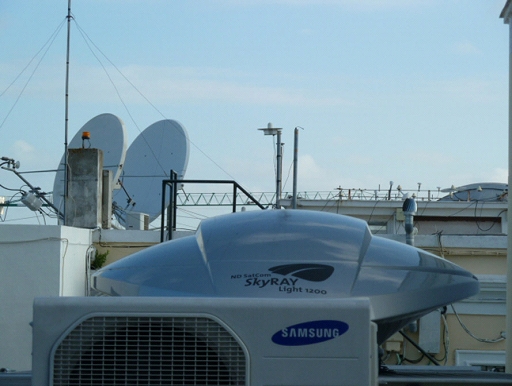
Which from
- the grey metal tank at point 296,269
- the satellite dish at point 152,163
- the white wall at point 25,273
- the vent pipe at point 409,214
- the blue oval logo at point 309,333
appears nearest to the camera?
the blue oval logo at point 309,333

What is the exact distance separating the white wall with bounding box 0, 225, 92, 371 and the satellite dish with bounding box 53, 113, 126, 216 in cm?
326

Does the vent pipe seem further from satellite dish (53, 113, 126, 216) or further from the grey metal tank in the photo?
satellite dish (53, 113, 126, 216)

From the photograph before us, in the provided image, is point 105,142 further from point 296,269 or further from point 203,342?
point 203,342

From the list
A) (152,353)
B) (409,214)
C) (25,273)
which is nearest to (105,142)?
(25,273)

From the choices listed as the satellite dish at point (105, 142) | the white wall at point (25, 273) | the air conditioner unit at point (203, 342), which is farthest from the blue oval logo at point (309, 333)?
the satellite dish at point (105, 142)

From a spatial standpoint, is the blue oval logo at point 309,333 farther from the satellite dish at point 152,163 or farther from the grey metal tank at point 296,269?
the satellite dish at point 152,163

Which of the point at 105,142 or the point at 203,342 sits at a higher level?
the point at 105,142

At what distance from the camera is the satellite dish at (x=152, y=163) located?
1423cm

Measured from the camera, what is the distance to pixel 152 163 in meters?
15.1

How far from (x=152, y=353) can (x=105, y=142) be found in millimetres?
12034

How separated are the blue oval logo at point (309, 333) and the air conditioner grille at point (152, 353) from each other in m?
0.13

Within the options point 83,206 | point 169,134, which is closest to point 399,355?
point 83,206

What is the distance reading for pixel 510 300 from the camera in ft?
13.5

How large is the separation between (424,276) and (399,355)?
5685 mm
